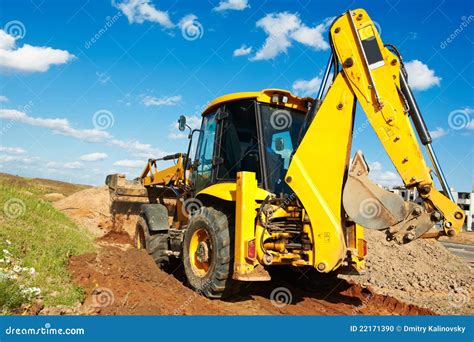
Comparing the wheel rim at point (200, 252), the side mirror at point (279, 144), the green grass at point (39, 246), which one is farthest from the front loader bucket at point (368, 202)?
the green grass at point (39, 246)

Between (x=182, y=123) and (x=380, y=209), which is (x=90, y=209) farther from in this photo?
(x=380, y=209)

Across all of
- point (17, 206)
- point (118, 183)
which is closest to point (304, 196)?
point (17, 206)

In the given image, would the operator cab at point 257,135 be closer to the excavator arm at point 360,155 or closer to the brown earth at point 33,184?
the excavator arm at point 360,155

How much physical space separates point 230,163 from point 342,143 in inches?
70.6

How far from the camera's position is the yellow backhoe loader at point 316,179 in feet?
15.6

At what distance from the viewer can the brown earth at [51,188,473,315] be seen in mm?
5303

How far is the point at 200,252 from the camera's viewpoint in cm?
613

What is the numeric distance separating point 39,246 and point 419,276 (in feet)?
22.9

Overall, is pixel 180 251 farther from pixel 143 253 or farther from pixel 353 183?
pixel 353 183

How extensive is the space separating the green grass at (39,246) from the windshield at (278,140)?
272 centimetres

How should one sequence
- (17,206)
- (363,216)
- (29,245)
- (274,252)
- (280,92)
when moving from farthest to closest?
(17,206) → (280,92) → (29,245) → (274,252) → (363,216)

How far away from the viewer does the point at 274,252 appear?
535 centimetres

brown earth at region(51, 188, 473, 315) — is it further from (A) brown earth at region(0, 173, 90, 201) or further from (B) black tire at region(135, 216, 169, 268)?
(A) brown earth at region(0, 173, 90, 201)

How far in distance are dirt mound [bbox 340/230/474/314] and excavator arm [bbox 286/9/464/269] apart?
2849 mm
